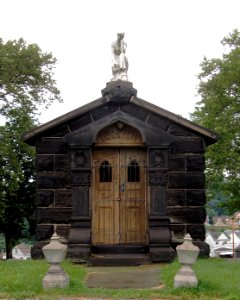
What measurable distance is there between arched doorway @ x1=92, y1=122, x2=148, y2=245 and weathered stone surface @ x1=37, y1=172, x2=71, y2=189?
2.33ft

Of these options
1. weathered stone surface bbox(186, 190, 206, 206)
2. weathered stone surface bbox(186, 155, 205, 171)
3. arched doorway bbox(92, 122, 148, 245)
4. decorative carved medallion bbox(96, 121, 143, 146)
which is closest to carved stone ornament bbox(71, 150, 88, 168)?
arched doorway bbox(92, 122, 148, 245)

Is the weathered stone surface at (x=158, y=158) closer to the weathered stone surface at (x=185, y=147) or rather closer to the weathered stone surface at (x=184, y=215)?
the weathered stone surface at (x=185, y=147)

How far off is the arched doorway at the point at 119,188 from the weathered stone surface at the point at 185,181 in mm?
728

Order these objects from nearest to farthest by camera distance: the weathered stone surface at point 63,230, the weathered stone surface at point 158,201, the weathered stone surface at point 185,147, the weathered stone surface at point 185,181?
the weathered stone surface at point 158,201 < the weathered stone surface at point 63,230 < the weathered stone surface at point 185,181 < the weathered stone surface at point 185,147

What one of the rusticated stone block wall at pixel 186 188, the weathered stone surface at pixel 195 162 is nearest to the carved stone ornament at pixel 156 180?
the rusticated stone block wall at pixel 186 188

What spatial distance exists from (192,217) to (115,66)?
459cm

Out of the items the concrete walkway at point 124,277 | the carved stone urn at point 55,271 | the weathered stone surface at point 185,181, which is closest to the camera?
the carved stone urn at point 55,271

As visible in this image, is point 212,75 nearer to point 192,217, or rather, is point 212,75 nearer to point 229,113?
point 229,113

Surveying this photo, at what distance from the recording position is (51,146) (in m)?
14.7

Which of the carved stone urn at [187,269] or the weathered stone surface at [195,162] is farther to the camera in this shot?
the weathered stone surface at [195,162]

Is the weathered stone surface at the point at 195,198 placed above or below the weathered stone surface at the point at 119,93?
below

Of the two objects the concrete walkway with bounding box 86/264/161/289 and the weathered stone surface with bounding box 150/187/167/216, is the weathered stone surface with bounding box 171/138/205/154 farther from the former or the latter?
the concrete walkway with bounding box 86/264/161/289

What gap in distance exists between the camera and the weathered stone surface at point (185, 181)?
1455 cm

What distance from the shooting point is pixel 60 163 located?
48.0 feet
